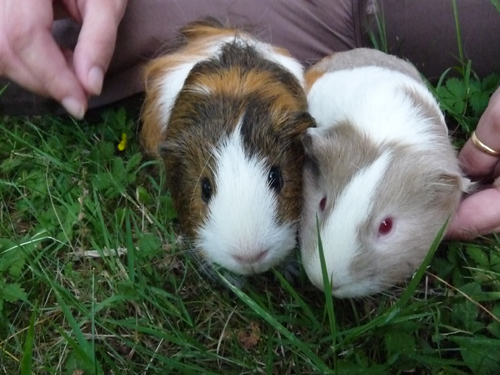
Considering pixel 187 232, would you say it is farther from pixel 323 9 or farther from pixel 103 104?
pixel 323 9

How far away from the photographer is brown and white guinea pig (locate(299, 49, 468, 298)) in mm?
1918

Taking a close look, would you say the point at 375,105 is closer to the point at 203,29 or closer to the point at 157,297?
the point at 203,29

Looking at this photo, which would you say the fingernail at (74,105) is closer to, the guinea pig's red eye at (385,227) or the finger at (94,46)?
the finger at (94,46)

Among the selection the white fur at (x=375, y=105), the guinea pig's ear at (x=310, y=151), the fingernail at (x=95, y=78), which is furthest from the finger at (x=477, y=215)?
the fingernail at (x=95, y=78)

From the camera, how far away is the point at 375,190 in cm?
193

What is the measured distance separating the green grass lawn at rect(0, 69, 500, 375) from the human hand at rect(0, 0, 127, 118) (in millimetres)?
589

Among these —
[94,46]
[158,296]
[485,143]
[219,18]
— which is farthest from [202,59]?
[485,143]

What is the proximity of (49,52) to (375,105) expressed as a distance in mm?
1290

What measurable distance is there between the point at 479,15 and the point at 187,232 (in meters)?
1.80

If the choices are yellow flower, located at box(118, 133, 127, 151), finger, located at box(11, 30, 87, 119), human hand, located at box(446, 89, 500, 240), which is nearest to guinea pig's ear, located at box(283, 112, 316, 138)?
human hand, located at box(446, 89, 500, 240)

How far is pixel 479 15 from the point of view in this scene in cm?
275

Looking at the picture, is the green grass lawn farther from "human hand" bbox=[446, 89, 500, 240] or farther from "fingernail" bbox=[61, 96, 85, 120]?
"fingernail" bbox=[61, 96, 85, 120]

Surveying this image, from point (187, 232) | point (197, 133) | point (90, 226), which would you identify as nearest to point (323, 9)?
point (197, 133)

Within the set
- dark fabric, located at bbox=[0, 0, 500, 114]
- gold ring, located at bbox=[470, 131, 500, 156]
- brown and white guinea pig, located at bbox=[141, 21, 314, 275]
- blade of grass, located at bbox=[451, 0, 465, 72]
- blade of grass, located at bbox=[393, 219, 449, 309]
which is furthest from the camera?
dark fabric, located at bbox=[0, 0, 500, 114]
